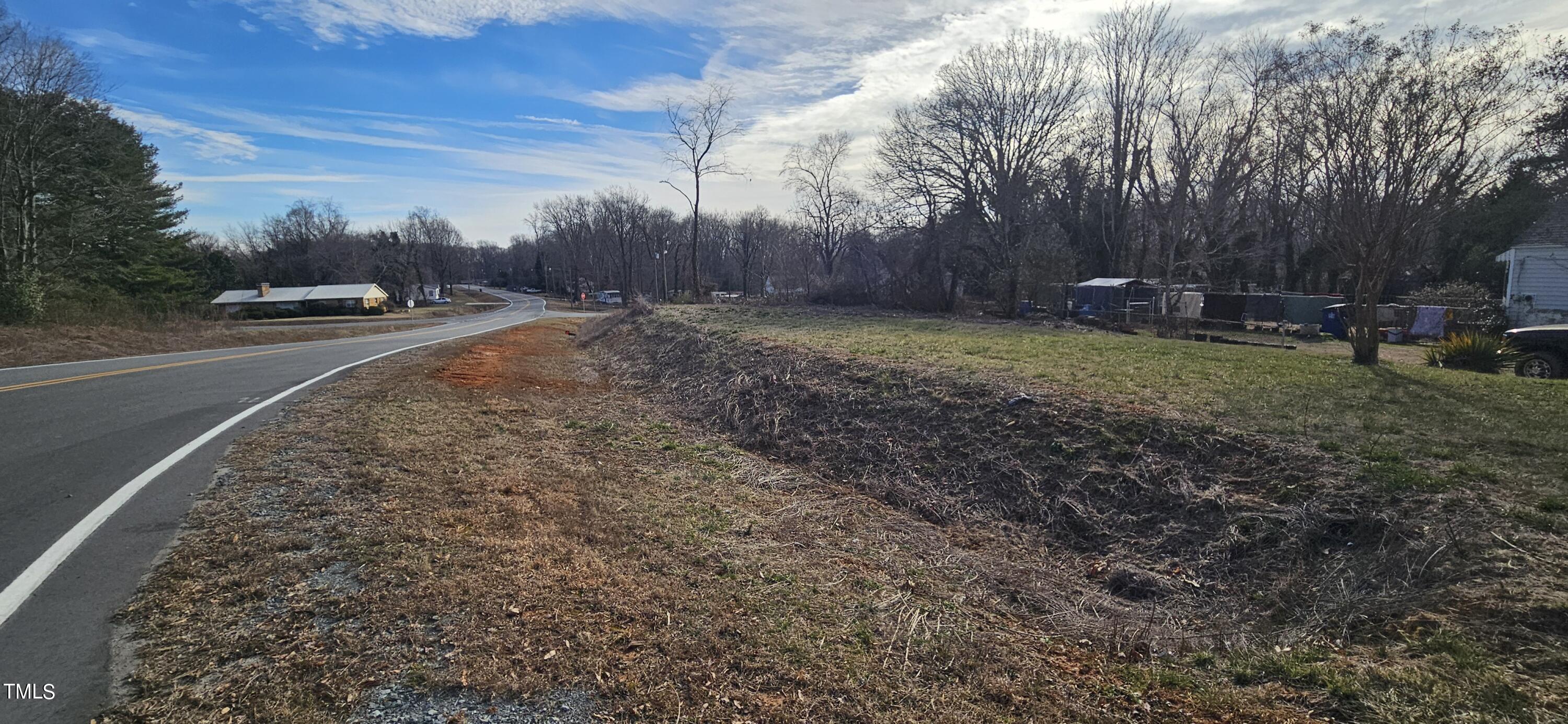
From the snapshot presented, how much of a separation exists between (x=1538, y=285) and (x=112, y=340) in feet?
150

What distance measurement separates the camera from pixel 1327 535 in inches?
202

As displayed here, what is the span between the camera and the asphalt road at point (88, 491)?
2.93 m

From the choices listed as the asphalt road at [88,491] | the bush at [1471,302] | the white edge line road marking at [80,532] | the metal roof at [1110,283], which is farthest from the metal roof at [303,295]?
the bush at [1471,302]

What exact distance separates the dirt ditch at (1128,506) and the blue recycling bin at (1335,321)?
2580cm

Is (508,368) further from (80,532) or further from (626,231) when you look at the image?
(626,231)

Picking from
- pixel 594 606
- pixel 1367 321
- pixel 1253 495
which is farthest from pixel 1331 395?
pixel 594 606

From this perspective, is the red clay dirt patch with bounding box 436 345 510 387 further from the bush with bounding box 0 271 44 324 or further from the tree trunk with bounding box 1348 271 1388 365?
the tree trunk with bounding box 1348 271 1388 365

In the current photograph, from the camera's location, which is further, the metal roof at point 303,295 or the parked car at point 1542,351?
the metal roof at point 303,295

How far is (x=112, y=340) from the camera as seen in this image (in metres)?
17.2

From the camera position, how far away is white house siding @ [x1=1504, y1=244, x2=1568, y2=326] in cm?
2341

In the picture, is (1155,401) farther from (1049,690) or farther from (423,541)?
(423,541)

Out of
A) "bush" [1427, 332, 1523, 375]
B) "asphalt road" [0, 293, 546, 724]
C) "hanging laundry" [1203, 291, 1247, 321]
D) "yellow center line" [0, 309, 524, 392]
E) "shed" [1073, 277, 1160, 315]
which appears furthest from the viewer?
"shed" [1073, 277, 1160, 315]

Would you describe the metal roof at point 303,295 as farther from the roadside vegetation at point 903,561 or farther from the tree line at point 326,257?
the roadside vegetation at point 903,561

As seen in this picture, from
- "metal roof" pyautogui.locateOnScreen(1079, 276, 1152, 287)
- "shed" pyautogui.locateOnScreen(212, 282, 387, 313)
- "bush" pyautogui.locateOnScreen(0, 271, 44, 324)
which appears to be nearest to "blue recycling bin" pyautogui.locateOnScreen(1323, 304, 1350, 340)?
"metal roof" pyautogui.locateOnScreen(1079, 276, 1152, 287)
